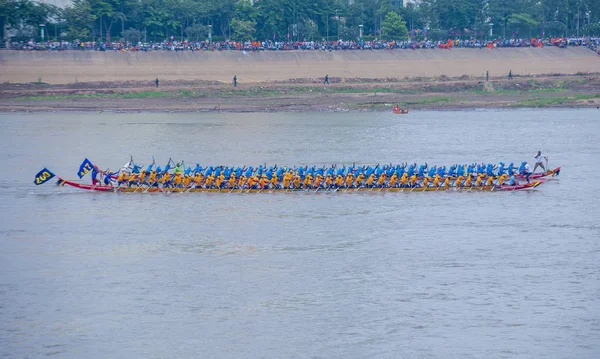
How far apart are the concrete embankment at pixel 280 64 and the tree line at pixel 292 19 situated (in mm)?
5000

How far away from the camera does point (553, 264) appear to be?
2200 cm

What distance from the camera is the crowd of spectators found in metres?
62.6

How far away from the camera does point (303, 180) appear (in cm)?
3000

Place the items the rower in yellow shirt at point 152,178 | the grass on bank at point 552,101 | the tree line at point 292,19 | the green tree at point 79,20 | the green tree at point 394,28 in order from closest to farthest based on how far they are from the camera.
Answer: the rower in yellow shirt at point 152,178
the grass on bank at point 552,101
the green tree at point 79,20
the tree line at point 292,19
the green tree at point 394,28

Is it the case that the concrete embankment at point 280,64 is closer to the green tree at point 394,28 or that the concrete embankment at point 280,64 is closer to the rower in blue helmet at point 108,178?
the green tree at point 394,28

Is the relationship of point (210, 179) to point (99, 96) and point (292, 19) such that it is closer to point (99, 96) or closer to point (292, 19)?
point (99, 96)

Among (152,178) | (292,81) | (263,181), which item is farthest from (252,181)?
(292,81)

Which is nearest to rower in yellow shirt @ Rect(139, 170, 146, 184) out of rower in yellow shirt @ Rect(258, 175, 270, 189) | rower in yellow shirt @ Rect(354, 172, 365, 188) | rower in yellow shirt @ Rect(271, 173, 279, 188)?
rower in yellow shirt @ Rect(258, 175, 270, 189)

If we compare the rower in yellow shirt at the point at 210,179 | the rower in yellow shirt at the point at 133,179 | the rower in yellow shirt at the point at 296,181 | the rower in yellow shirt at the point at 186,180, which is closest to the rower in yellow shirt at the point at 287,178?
the rower in yellow shirt at the point at 296,181

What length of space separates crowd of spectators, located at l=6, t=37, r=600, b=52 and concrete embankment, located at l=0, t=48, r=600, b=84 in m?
0.68

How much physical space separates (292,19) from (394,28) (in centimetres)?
807

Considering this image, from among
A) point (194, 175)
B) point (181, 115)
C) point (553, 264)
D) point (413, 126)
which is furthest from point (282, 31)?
point (553, 264)

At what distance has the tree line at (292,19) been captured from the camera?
218 feet

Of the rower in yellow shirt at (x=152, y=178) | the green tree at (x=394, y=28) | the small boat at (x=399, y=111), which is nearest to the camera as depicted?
the rower in yellow shirt at (x=152, y=178)
